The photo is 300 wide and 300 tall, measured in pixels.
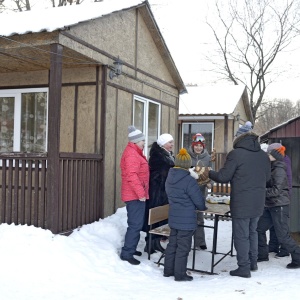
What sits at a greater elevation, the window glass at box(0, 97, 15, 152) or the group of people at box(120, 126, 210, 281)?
the window glass at box(0, 97, 15, 152)

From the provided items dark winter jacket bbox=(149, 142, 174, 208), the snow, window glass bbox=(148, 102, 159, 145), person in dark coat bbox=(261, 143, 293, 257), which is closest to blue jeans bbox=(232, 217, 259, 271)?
the snow

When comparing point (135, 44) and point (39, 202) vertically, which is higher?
point (135, 44)

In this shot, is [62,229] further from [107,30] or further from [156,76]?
[156,76]

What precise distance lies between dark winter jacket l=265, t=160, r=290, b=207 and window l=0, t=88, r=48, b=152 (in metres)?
4.46

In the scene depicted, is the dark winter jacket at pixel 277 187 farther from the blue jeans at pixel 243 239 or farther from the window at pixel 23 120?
the window at pixel 23 120

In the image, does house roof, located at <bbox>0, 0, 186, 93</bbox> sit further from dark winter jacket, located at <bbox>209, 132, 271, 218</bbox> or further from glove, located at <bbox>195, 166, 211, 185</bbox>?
dark winter jacket, located at <bbox>209, 132, 271, 218</bbox>

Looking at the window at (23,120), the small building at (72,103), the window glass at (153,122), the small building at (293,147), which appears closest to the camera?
the small building at (72,103)

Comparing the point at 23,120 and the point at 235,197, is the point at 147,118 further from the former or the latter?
the point at 235,197

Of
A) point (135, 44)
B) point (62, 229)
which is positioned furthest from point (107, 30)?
point (62, 229)

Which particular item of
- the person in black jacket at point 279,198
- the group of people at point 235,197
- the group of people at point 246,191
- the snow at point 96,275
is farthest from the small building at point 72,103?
the person in black jacket at point 279,198

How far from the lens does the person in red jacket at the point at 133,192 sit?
576cm

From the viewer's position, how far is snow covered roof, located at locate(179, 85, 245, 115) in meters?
17.0

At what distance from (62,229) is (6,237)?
0.86m

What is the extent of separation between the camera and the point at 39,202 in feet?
19.9
